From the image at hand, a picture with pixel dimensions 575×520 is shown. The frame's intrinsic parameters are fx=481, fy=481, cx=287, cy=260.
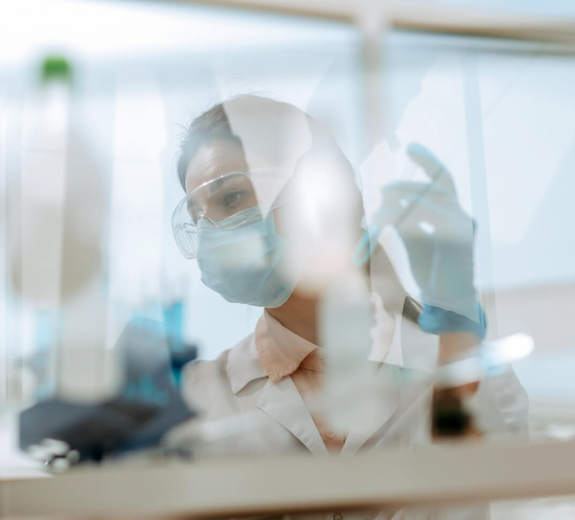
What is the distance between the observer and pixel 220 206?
3.04 feet

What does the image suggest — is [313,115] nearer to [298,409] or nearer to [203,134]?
[203,134]

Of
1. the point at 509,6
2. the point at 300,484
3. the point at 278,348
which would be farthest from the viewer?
the point at 509,6

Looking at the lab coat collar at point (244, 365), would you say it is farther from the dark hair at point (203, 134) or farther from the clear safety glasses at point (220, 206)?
the dark hair at point (203, 134)

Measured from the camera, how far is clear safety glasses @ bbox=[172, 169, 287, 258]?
0.93m

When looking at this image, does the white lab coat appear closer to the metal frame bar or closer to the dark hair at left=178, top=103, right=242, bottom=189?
the metal frame bar

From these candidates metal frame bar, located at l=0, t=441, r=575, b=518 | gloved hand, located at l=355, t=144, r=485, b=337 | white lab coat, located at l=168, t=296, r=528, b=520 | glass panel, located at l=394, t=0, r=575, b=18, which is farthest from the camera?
glass panel, located at l=394, t=0, r=575, b=18

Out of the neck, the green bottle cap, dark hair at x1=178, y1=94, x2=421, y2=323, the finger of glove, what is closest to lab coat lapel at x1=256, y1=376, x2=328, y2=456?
the neck

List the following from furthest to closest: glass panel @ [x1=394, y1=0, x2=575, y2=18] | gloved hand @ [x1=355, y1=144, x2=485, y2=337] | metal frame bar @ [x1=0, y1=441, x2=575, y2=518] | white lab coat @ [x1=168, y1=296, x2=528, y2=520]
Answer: glass panel @ [x1=394, y1=0, x2=575, y2=18], gloved hand @ [x1=355, y1=144, x2=485, y2=337], white lab coat @ [x1=168, y1=296, x2=528, y2=520], metal frame bar @ [x1=0, y1=441, x2=575, y2=518]

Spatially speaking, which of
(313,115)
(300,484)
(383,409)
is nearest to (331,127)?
(313,115)

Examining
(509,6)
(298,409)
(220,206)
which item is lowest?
(298,409)

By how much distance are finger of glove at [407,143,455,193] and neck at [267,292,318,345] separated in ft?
1.13

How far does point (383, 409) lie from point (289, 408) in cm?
18

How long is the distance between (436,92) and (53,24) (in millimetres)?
879

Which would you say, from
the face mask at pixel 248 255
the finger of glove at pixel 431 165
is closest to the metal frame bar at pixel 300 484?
the face mask at pixel 248 255
